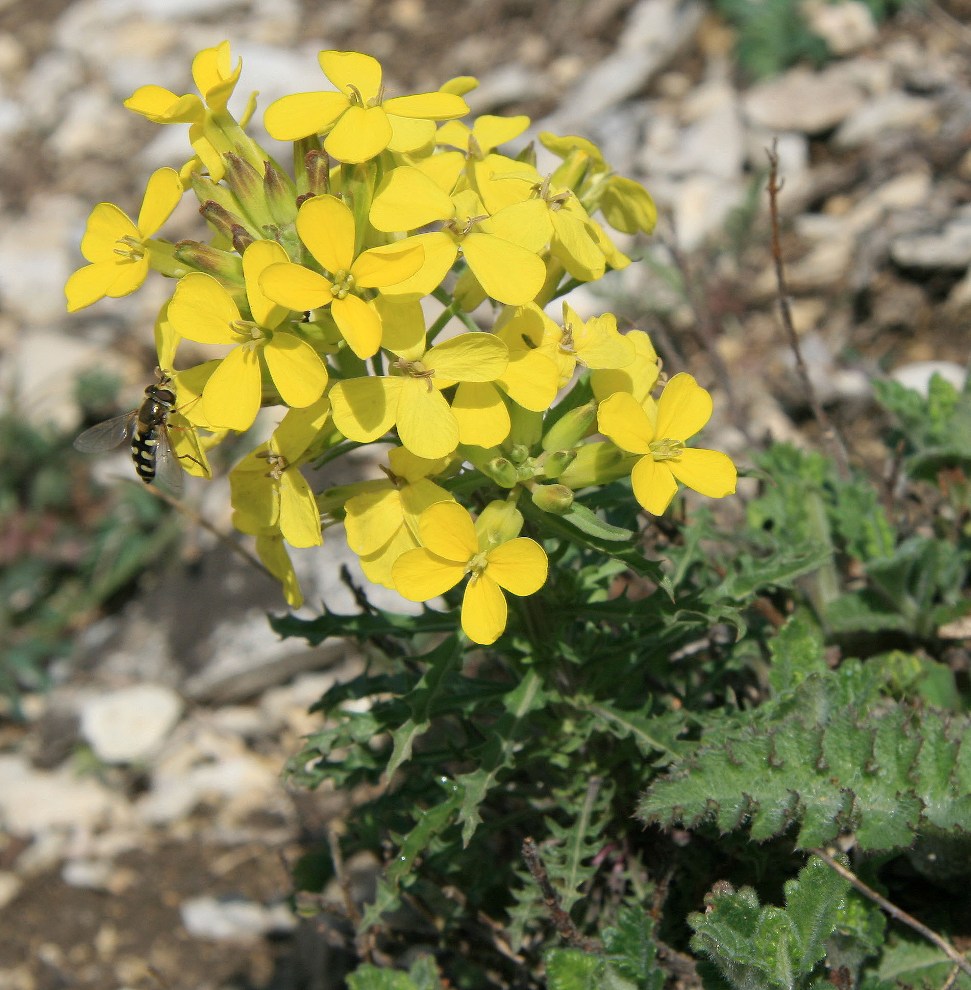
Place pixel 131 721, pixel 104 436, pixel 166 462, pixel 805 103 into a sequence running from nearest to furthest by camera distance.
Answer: pixel 166 462, pixel 104 436, pixel 131 721, pixel 805 103

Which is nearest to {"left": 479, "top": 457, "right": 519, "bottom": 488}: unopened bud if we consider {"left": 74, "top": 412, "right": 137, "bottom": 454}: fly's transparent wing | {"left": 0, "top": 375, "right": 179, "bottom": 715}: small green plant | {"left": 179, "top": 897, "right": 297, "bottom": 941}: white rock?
{"left": 74, "top": 412, "right": 137, "bottom": 454}: fly's transparent wing

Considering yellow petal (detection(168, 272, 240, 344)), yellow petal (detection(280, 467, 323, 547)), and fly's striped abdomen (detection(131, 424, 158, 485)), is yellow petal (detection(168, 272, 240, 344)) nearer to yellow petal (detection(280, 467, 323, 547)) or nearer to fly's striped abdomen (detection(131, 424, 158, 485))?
yellow petal (detection(280, 467, 323, 547))

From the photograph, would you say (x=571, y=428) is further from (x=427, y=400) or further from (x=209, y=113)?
(x=209, y=113)

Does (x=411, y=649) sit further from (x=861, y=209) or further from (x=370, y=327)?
(x=861, y=209)

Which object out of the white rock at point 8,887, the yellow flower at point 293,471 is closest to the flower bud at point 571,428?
the yellow flower at point 293,471

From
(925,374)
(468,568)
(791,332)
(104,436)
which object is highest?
(468,568)

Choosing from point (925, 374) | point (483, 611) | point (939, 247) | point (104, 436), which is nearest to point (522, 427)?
point (483, 611)

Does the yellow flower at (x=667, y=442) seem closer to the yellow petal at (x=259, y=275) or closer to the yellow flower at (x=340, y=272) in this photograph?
the yellow flower at (x=340, y=272)
